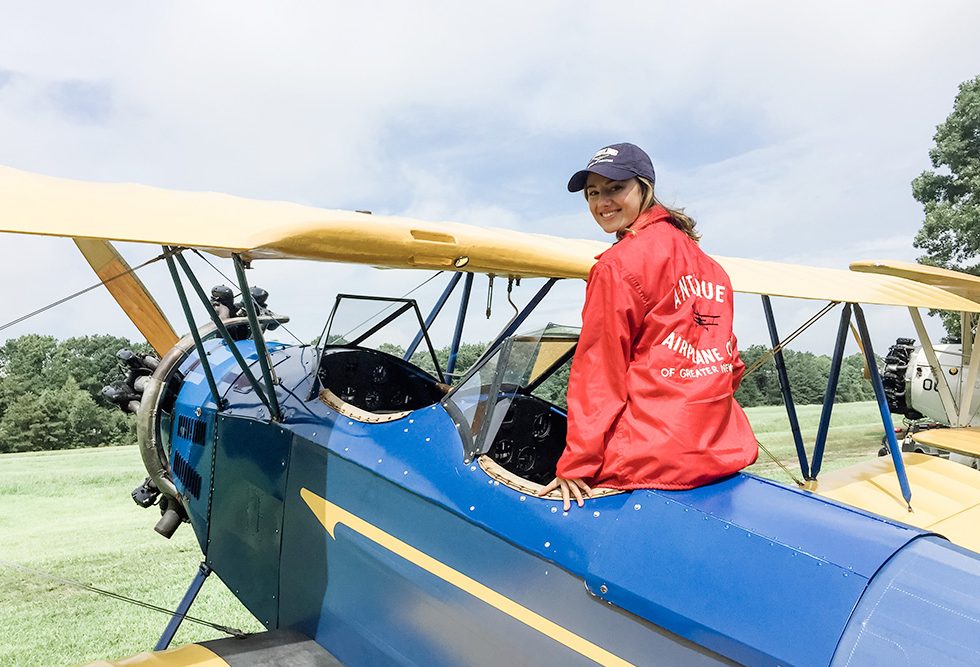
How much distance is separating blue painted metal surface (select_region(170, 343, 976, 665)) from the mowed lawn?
5.26 ft

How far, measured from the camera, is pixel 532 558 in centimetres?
205

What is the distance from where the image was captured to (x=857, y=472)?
626 cm

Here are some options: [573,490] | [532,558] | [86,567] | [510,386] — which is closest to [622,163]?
[510,386]

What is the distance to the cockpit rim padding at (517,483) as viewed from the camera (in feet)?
6.70

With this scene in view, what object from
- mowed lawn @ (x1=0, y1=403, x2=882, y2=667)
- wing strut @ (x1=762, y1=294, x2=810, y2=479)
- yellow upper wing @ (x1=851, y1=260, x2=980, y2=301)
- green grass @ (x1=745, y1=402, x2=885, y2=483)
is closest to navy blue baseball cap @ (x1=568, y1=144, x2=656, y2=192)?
mowed lawn @ (x1=0, y1=403, x2=882, y2=667)

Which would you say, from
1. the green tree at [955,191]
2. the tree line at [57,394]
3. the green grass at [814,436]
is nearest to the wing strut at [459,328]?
the green grass at [814,436]

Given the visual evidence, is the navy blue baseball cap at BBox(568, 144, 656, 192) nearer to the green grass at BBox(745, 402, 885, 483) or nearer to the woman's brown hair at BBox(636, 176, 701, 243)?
the woman's brown hair at BBox(636, 176, 701, 243)

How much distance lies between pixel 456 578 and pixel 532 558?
337 mm

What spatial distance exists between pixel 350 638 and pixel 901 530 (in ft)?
6.51

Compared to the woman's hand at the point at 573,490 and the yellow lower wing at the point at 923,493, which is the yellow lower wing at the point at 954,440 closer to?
the yellow lower wing at the point at 923,493

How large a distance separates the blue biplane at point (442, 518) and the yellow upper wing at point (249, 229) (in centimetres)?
1

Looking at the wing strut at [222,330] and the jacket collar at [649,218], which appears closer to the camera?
the jacket collar at [649,218]

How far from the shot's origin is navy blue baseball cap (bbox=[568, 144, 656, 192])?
227cm

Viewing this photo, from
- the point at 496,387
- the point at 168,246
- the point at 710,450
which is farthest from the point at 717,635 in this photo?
the point at 168,246
